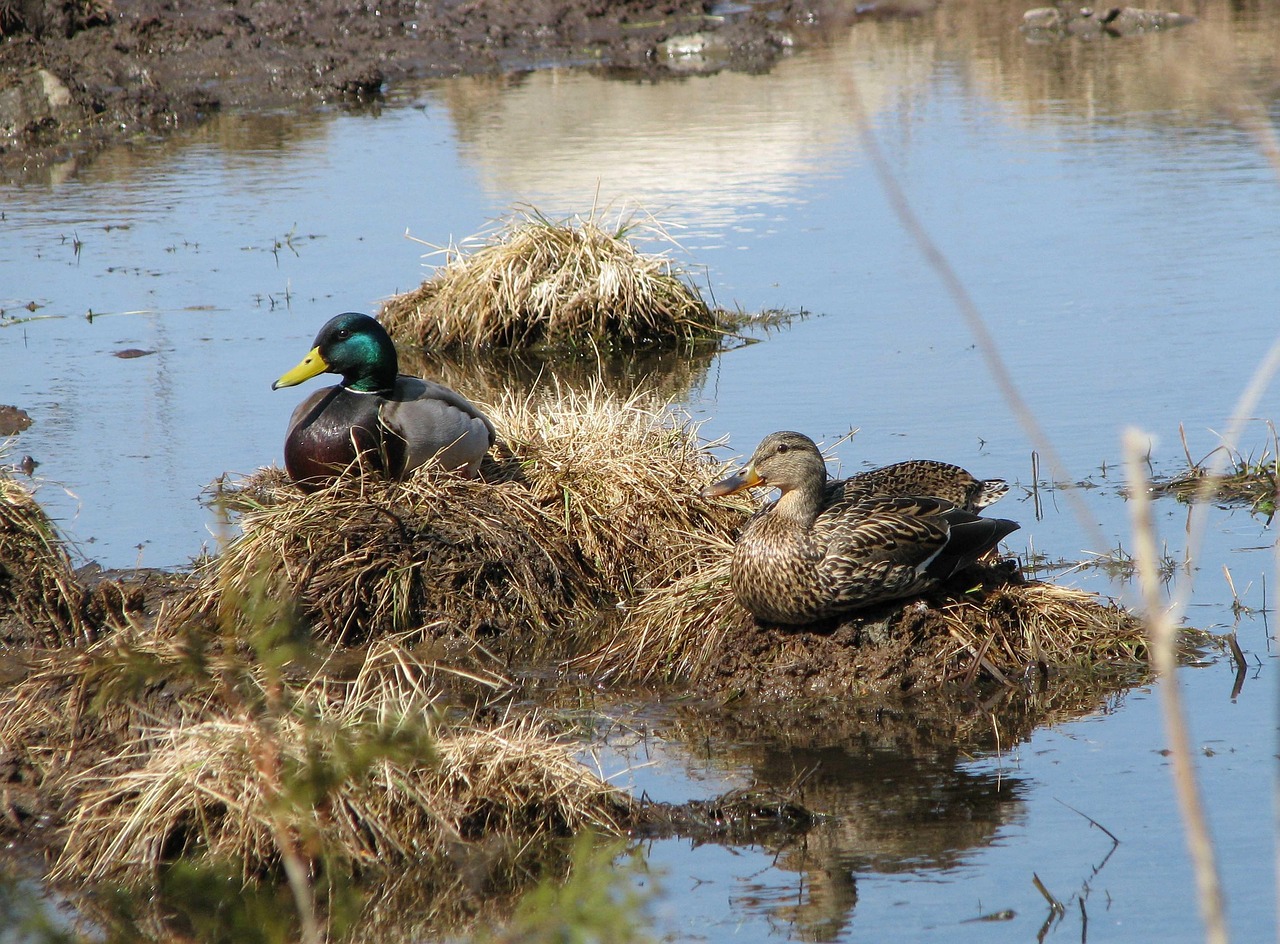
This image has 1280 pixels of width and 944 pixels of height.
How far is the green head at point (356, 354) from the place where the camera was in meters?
7.00

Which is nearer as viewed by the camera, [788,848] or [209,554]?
[788,848]

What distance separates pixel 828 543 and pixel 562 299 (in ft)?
18.7

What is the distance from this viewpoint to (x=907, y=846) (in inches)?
175

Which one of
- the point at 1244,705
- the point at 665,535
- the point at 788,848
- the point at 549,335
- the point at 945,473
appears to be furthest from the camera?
the point at 549,335

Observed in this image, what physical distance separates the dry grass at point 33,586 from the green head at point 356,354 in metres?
1.18

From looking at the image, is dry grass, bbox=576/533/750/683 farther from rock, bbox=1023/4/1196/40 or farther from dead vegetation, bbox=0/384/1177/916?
rock, bbox=1023/4/1196/40

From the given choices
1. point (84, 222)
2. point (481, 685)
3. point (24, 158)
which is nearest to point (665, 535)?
point (481, 685)

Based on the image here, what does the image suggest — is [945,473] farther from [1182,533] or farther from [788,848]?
[788,848]

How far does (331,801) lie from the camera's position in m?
4.44

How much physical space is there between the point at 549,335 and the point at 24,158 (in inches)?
426

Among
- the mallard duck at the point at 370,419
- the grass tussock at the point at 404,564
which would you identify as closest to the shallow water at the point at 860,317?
the mallard duck at the point at 370,419

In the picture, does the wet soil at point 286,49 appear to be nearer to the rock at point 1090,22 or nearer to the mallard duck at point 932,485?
the rock at point 1090,22

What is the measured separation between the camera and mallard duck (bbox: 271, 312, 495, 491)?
22.2 ft

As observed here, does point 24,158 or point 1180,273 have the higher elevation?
point 24,158
